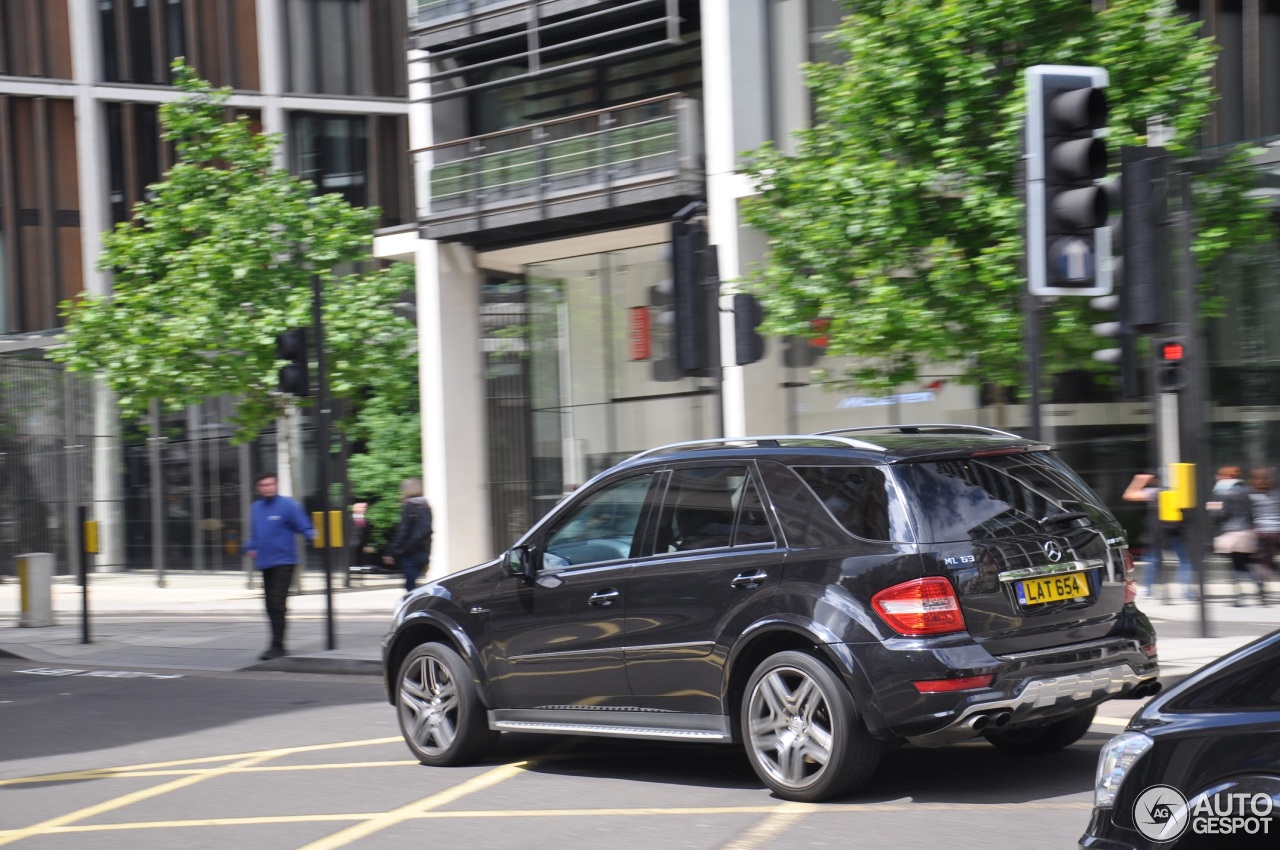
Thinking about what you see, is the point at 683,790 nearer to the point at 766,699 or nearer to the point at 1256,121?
the point at 766,699

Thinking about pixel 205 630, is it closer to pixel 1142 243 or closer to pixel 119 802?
pixel 119 802

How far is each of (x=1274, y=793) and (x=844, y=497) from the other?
11.7 feet

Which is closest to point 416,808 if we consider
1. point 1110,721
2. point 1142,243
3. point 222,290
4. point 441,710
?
point 441,710

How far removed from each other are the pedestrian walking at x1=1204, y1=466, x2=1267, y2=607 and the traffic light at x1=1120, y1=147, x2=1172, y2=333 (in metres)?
6.37

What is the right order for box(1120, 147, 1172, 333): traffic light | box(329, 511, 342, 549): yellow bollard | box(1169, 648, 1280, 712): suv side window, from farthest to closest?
box(329, 511, 342, 549): yellow bollard < box(1120, 147, 1172, 333): traffic light < box(1169, 648, 1280, 712): suv side window

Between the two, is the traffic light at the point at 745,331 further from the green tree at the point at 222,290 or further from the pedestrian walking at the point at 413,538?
the green tree at the point at 222,290

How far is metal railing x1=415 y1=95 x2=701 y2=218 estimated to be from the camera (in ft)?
70.6

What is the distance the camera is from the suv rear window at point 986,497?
6.41 meters

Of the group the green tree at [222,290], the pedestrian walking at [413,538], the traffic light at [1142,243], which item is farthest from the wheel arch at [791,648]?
the green tree at [222,290]

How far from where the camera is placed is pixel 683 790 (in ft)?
23.6

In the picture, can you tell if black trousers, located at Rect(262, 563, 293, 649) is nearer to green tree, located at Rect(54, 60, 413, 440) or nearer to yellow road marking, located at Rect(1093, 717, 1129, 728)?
green tree, located at Rect(54, 60, 413, 440)

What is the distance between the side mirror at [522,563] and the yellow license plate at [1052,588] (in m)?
2.51

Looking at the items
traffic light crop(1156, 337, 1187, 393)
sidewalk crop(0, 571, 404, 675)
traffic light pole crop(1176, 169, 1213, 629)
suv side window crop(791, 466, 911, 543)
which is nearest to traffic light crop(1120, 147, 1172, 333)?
traffic light crop(1156, 337, 1187, 393)

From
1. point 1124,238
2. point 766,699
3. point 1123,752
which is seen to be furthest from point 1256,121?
point 1123,752
